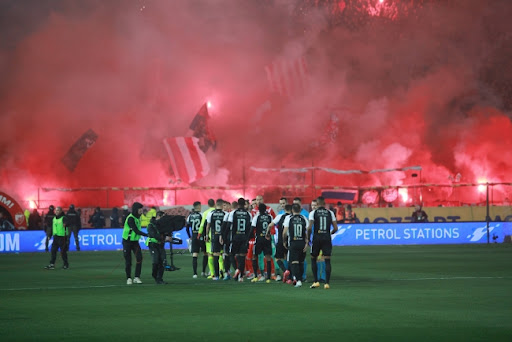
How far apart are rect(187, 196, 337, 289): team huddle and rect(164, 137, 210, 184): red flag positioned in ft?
155

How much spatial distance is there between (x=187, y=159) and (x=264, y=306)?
58075 mm

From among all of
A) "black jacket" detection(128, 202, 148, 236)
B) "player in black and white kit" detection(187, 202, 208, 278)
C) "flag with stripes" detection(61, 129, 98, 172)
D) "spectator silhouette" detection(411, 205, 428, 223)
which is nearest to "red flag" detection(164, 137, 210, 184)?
"flag with stripes" detection(61, 129, 98, 172)

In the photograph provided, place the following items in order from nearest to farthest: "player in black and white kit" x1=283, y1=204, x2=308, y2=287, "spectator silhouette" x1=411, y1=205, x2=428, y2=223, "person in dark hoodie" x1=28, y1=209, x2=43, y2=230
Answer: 1. "player in black and white kit" x1=283, y1=204, x2=308, y2=287
2. "spectator silhouette" x1=411, y1=205, x2=428, y2=223
3. "person in dark hoodie" x1=28, y1=209, x2=43, y2=230

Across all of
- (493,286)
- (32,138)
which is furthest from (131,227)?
(32,138)

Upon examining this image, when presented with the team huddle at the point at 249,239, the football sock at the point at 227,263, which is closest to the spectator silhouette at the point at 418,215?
the team huddle at the point at 249,239

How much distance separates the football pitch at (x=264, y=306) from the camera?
13344mm

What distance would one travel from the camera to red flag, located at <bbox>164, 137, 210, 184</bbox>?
74.7 metres

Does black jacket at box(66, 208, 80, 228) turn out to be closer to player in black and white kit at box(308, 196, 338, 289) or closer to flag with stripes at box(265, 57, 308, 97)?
player in black and white kit at box(308, 196, 338, 289)

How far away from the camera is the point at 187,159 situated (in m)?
74.9

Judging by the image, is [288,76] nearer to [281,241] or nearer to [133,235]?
[281,241]

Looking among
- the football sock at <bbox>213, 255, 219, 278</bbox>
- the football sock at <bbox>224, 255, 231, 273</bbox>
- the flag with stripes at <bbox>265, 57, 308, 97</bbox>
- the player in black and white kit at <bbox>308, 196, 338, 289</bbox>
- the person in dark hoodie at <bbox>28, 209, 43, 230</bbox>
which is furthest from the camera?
the flag with stripes at <bbox>265, 57, 308, 97</bbox>

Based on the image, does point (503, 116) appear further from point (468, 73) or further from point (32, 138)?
point (32, 138)

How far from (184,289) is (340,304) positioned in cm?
567

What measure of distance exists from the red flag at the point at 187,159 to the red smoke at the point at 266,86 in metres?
0.97
